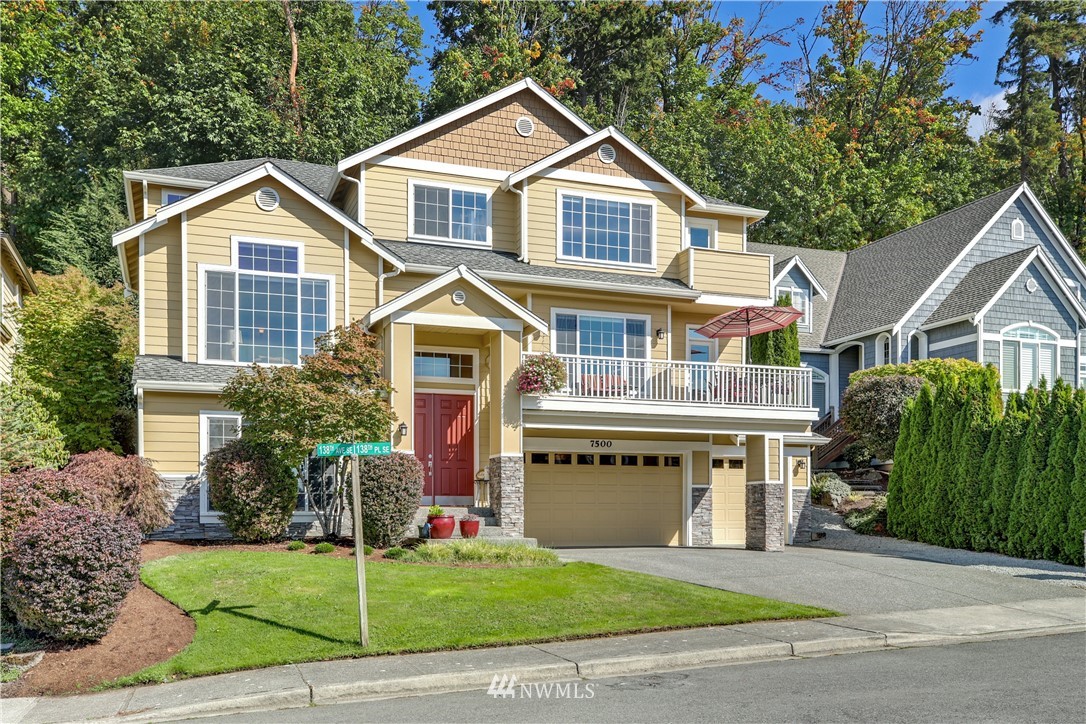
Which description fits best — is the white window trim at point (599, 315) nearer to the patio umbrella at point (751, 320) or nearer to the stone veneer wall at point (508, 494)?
the patio umbrella at point (751, 320)

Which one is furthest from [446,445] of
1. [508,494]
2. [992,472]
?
[992,472]

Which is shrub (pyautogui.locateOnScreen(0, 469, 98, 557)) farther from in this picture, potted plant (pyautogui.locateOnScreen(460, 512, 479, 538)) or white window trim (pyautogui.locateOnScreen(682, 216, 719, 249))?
white window trim (pyautogui.locateOnScreen(682, 216, 719, 249))

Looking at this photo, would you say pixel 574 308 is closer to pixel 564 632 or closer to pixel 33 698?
pixel 564 632

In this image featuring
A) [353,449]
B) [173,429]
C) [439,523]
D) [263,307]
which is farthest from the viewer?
[263,307]

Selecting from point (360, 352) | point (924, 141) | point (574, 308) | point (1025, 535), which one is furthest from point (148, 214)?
point (924, 141)

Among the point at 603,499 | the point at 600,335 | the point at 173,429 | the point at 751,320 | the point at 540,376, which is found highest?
the point at 751,320

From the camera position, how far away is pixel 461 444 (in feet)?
72.1

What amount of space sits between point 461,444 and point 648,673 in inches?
467

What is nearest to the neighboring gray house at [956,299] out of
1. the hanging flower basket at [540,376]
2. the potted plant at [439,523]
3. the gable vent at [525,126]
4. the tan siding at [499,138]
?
the tan siding at [499,138]

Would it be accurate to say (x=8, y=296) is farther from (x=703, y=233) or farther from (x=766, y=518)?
(x=766, y=518)

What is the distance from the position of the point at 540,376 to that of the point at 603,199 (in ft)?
20.9

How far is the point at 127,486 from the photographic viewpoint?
1658cm

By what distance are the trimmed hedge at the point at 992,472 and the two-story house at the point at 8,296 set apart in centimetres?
2073

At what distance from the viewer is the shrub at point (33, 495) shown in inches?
509
